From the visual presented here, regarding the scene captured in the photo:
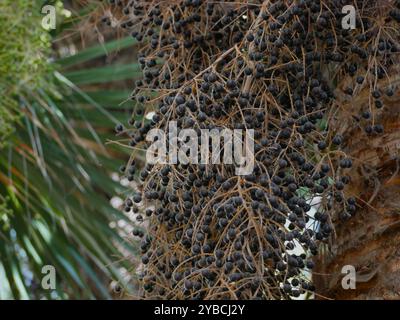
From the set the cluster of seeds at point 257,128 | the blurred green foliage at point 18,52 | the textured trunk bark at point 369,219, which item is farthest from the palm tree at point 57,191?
the textured trunk bark at point 369,219

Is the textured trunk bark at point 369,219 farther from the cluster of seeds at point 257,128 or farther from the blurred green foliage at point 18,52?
the blurred green foliage at point 18,52

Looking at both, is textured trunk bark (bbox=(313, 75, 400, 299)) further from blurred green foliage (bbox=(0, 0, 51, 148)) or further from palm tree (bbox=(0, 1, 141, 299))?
blurred green foliage (bbox=(0, 0, 51, 148))

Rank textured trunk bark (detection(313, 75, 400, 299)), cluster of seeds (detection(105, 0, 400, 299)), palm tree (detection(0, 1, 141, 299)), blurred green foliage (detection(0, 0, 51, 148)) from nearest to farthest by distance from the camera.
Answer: cluster of seeds (detection(105, 0, 400, 299)) → textured trunk bark (detection(313, 75, 400, 299)) → blurred green foliage (detection(0, 0, 51, 148)) → palm tree (detection(0, 1, 141, 299))

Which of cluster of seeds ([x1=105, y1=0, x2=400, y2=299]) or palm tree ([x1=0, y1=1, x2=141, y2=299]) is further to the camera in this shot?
palm tree ([x1=0, y1=1, x2=141, y2=299])

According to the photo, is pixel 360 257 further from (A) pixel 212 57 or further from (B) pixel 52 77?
(B) pixel 52 77

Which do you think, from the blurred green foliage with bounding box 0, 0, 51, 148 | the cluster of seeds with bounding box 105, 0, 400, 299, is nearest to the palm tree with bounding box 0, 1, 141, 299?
the blurred green foliage with bounding box 0, 0, 51, 148

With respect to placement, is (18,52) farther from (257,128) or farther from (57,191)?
(257,128)

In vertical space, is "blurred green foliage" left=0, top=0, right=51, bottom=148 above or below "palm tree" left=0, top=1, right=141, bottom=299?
above
